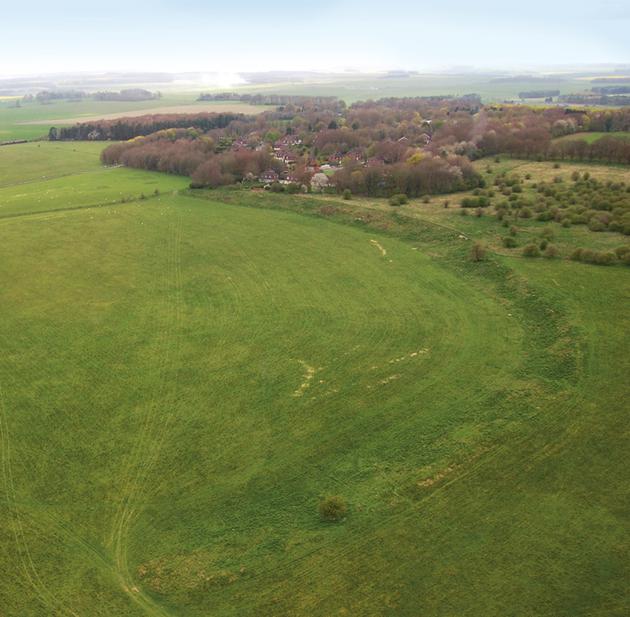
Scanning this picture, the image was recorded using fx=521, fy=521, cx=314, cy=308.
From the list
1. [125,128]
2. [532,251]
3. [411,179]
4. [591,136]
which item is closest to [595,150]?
[591,136]

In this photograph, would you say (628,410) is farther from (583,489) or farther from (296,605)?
(296,605)

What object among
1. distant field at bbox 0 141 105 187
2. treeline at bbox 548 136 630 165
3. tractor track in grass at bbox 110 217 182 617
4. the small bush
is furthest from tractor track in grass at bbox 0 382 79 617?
treeline at bbox 548 136 630 165

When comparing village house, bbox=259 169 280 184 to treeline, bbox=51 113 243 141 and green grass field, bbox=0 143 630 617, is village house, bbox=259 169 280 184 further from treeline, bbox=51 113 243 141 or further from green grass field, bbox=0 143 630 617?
treeline, bbox=51 113 243 141

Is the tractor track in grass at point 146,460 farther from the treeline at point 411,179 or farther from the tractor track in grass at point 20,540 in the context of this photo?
the treeline at point 411,179

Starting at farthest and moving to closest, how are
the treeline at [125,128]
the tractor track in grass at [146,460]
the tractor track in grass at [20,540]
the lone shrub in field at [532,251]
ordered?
the treeline at [125,128]
the lone shrub in field at [532,251]
the tractor track in grass at [146,460]
the tractor track in grass at [20,540]

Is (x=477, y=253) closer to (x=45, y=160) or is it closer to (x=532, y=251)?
(x=532, y=251)

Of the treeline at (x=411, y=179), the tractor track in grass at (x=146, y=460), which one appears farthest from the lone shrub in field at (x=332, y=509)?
the treeline at (x=411, y=179)
